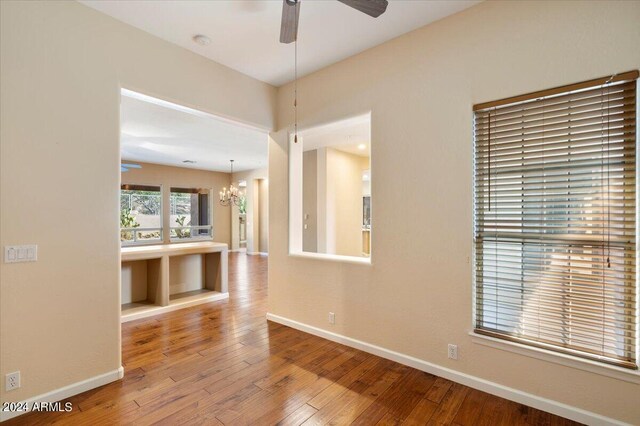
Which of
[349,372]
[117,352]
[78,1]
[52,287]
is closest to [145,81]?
[78,1]

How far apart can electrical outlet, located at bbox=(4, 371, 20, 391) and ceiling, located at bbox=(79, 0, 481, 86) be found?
9.34 feet

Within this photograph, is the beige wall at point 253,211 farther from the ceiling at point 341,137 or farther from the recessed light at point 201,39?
the recessed light at point 201,39

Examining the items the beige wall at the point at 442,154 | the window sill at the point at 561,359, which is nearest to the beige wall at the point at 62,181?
the beige wall at the point at 442,154

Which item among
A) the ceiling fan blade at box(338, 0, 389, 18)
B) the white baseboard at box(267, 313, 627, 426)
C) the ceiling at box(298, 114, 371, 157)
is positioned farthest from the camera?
the ceiling at box(298, 114, 371, 157)

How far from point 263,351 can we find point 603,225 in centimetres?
303

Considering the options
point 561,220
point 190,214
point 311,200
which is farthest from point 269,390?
point 190,214

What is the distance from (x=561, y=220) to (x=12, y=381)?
13.1ft

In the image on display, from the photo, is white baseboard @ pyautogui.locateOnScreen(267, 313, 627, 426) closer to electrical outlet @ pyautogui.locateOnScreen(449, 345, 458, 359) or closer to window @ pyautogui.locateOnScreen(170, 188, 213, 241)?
electrical outlet @ pyautogui.locateOnScreen(449, 345, 458, 359)

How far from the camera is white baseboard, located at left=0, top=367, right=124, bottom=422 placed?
208cm

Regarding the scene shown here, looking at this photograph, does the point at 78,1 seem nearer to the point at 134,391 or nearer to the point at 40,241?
the point at 40,241

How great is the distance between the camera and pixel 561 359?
6.79 ft

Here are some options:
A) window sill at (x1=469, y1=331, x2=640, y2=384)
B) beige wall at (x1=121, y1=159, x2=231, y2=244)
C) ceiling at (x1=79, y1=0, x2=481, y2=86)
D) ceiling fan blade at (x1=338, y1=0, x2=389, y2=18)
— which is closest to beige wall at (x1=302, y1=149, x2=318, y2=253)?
ceiling at (x1=79, y1=0, x2=481, y2=86)

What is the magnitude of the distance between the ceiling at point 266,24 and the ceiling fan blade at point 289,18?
50 centimetres

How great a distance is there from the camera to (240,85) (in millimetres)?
3600
